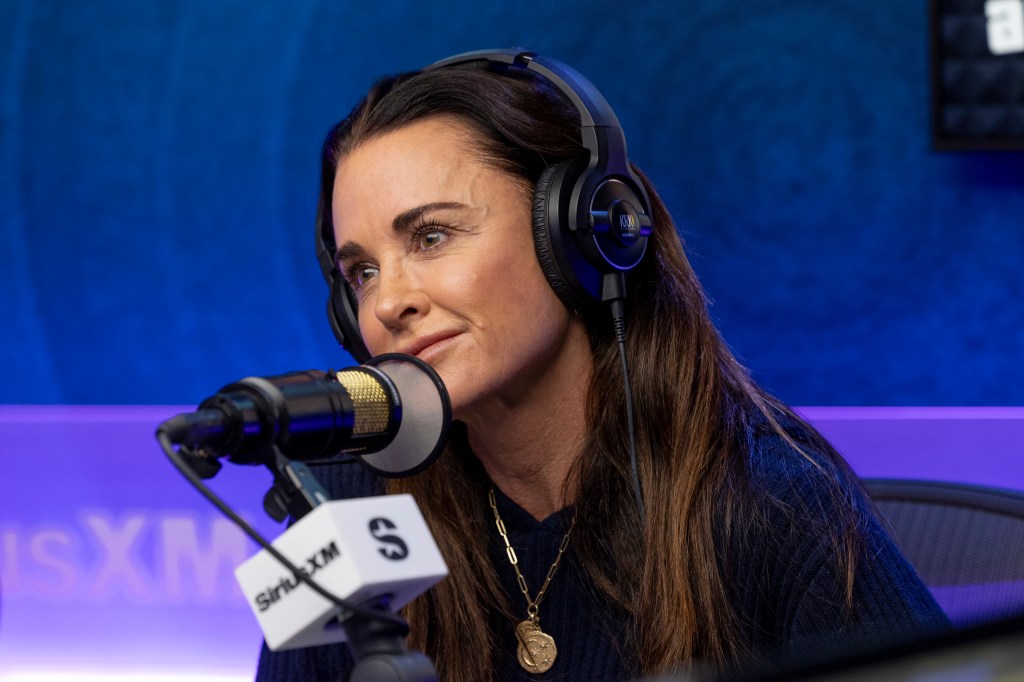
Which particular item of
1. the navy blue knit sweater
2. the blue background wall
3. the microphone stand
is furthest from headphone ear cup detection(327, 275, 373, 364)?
the blue background wall

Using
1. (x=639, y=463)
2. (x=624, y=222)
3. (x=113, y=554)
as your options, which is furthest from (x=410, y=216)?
(x=113, y=554)

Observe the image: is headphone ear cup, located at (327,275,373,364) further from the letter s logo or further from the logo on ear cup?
the letter s logo

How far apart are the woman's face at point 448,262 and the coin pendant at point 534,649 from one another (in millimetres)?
234

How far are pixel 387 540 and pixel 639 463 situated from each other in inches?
24.7

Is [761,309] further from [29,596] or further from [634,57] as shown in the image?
[29,596]

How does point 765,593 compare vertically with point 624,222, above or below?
below

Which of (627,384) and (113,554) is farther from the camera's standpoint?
(113,554)

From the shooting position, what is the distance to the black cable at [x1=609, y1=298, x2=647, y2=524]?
44.1 inches

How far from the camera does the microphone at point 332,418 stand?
63cm

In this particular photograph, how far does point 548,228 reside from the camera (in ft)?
3.71

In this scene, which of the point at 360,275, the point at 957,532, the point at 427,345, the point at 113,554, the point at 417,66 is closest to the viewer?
the point at 427,345

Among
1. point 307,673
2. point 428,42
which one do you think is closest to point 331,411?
point 307,673

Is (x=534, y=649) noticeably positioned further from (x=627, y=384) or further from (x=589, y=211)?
(x=589, y=211)

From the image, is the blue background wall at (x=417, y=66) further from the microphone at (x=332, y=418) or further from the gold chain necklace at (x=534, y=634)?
the microphone at (x=332, y=418)
